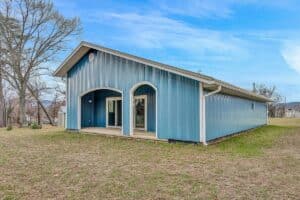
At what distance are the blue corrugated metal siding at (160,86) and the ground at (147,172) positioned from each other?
108 cm

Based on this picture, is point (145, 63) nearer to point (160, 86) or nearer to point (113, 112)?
point (160, 86)

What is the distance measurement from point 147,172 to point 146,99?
8546 mm

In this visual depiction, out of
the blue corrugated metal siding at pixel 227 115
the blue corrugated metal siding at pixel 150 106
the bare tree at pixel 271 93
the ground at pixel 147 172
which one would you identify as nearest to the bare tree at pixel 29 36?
the blue corrugated metal siding at pixel 150 106

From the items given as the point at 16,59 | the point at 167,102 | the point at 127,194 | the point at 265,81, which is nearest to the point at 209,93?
the point at 167,102

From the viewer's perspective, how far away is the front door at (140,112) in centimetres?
1571

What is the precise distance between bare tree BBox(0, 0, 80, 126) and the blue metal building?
835cm

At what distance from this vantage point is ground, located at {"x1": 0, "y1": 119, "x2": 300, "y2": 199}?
18.5 feet

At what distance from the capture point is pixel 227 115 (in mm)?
15133

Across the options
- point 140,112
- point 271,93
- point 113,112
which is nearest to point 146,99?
point 140,112

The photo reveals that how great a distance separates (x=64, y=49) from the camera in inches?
1013

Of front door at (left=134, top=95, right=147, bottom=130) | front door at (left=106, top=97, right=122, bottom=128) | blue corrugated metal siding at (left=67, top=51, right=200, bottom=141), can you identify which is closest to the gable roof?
blue corrugated metal siding at (left=67, top=51, right=200, bottom=141)

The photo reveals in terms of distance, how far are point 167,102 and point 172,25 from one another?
8397mm

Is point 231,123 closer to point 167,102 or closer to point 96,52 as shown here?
point 167,102

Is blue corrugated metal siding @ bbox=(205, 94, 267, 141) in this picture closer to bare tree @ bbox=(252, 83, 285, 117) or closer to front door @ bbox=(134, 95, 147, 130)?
front door @ bbox=(134, 95, 147, 130)
